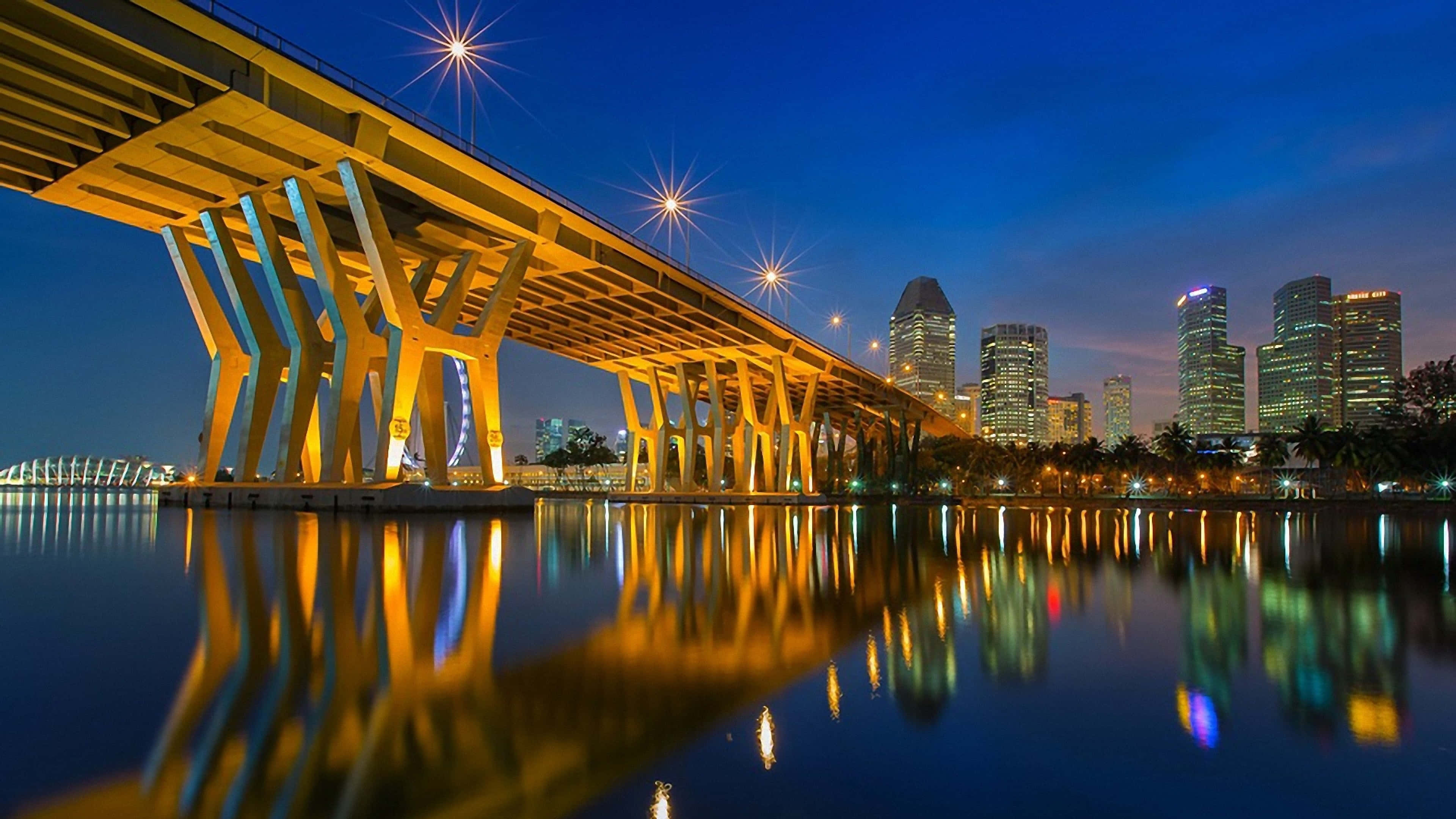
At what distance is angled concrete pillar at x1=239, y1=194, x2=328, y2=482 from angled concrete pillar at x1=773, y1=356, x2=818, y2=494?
1354 inches

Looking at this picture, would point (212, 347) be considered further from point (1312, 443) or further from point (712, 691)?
point (1312, 443)

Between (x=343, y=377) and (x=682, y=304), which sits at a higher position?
(x=682, y=304)

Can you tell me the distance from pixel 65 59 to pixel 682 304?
30.3m

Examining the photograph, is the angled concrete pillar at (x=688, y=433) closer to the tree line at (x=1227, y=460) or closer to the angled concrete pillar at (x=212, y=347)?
the tree line at (x=1227, y=460)

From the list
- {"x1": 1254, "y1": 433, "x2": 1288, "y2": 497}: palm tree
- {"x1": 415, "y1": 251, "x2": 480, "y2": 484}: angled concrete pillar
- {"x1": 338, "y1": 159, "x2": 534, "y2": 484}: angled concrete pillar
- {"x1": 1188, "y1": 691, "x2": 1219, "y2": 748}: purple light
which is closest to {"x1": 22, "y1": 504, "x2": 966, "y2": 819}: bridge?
{"x1": 1188, "y1": 691, "x2": 1219, "y2": 748}: purple light

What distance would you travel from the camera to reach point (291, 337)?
3105 centimetres

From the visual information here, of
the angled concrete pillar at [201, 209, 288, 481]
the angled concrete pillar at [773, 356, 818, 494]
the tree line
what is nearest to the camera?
the angled concrete pillar at [201, 209, 288, 481]

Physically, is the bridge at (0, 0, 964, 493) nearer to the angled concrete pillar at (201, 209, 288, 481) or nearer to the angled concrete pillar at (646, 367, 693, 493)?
the angled concrete pillar at (201, 209, 288, 481)

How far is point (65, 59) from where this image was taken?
21688 mm

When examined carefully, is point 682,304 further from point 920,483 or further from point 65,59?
point 920,483

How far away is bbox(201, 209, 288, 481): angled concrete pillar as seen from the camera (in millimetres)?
31453

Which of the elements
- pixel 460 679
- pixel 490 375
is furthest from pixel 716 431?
pixel 460 679

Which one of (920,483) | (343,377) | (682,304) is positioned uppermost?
(682,304)

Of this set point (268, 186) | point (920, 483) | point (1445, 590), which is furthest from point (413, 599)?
point (920, 483)
